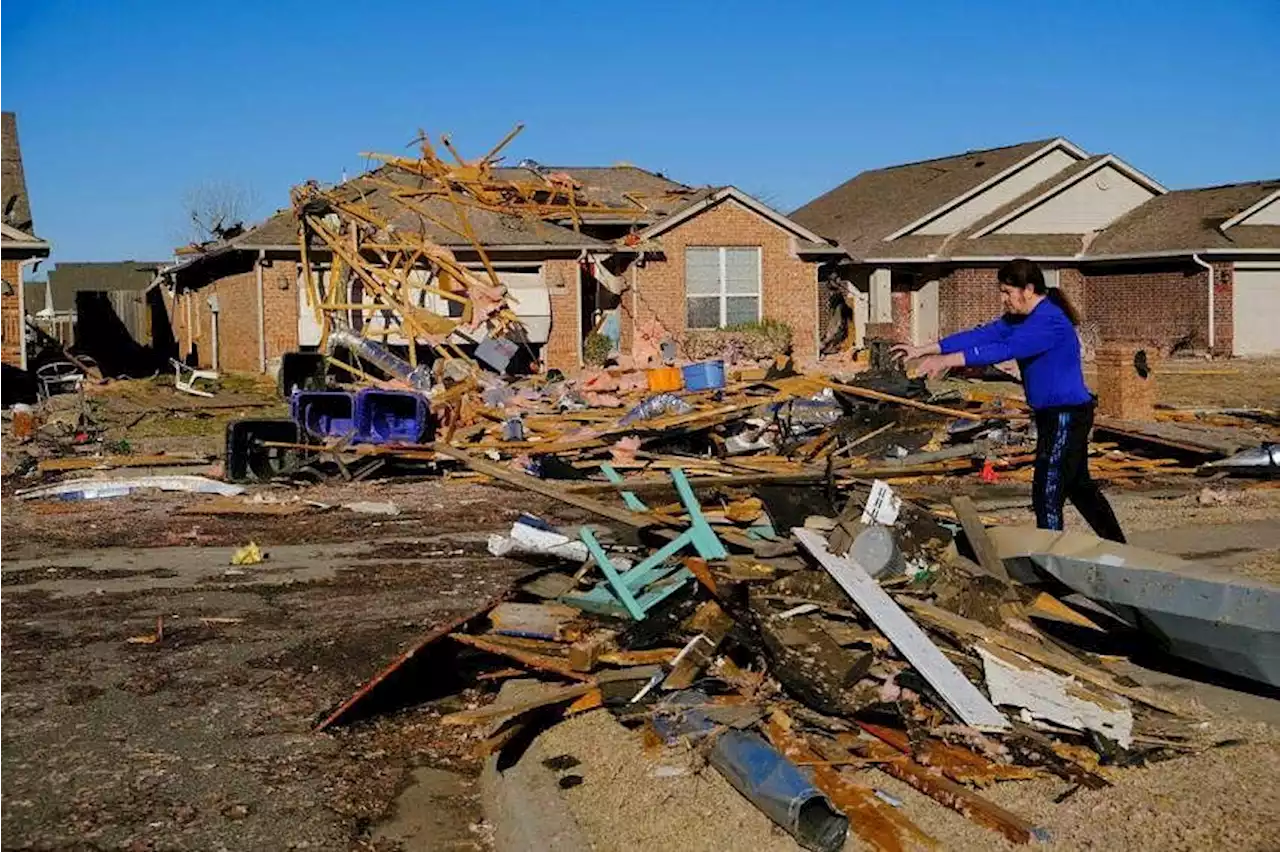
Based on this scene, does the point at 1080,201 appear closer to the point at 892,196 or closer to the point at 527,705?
the point at 892,196

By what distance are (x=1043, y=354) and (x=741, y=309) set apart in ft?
82.2

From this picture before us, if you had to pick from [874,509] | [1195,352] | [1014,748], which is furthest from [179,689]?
[1195,352]

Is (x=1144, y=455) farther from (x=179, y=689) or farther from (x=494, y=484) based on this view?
(x=179, y=689)

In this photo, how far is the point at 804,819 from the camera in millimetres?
4340

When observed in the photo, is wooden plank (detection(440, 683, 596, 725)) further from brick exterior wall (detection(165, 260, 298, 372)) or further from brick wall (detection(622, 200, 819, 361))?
brick wall (detection(622, 200, 819, 361))

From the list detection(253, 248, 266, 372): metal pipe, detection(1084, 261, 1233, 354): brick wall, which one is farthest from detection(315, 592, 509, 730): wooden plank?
detection(1084, 261, 1233, 354): brick wall

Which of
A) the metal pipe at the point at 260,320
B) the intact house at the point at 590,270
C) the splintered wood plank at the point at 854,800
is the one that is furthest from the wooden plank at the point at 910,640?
the metal pipe at the point at 260,320

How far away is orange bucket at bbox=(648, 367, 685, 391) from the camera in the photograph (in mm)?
17875

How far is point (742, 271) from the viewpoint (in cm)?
3219

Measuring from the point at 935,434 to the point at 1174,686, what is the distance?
373 inches

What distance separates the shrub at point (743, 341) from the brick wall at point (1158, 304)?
31.5 ft

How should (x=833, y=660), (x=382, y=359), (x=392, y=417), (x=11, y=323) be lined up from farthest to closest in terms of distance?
(x=11, y=323) < (x=382, y=359) < (x=392, y=417) < (x=833, y=660)

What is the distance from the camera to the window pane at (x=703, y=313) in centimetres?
3162

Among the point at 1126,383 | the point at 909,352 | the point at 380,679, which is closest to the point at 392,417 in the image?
the point at 1126,383
